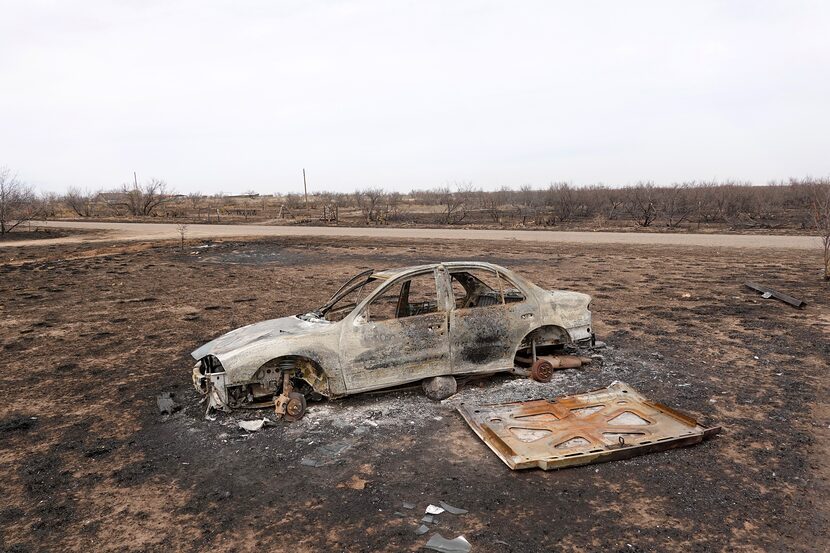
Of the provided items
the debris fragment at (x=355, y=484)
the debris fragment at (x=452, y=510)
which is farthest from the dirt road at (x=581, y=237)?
the debris fragment at (x=452, y=510)

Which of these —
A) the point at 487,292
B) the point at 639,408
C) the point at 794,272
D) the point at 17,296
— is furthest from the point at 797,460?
the point at 17,296

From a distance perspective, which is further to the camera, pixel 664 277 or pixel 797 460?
pixel 664 277

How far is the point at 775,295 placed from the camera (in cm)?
1119

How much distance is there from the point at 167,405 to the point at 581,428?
4.40 m

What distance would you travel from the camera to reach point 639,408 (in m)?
5.58

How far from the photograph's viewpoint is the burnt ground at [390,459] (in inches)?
148

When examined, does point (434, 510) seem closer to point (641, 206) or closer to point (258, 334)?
point (258, 334)

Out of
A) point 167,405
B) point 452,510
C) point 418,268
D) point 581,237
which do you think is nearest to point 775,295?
point 418,268

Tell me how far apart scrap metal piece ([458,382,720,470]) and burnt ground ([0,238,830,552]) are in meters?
0.12

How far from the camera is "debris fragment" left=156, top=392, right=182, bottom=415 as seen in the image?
19.4 feet

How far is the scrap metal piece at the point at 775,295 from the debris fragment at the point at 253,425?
10.1 meters

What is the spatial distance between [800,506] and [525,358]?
3.32m

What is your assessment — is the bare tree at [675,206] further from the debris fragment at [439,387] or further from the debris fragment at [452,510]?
the debris fragment at [452,510]

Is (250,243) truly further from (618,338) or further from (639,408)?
(639,408)
